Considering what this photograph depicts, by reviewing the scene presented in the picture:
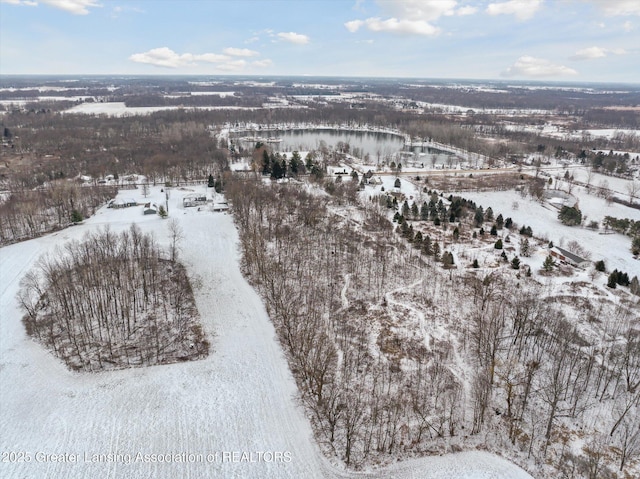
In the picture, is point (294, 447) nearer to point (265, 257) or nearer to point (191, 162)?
point (265, 257)

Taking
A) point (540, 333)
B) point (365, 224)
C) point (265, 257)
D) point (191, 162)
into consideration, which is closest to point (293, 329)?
point (265, 257)

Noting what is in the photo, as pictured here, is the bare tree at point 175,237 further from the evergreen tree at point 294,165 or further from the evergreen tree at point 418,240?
the evergreen tree at point 294,165

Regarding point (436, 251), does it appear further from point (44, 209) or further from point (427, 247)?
point (44, 209)

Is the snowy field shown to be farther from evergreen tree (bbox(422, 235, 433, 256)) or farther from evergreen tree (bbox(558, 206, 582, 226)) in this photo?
evergreen tree (bbox(558, 206, 582, 226))

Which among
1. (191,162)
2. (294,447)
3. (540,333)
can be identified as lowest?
(294,447)

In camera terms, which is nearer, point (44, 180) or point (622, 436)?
point (622, 436)

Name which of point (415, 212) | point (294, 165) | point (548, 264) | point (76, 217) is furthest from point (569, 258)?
point (76, 217)

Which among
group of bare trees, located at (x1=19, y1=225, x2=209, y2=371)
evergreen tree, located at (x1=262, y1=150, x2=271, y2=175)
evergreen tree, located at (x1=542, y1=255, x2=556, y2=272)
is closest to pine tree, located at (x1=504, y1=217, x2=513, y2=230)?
evergreen tree, located at (x1=542, y1=255, x2=556, y2=272)
